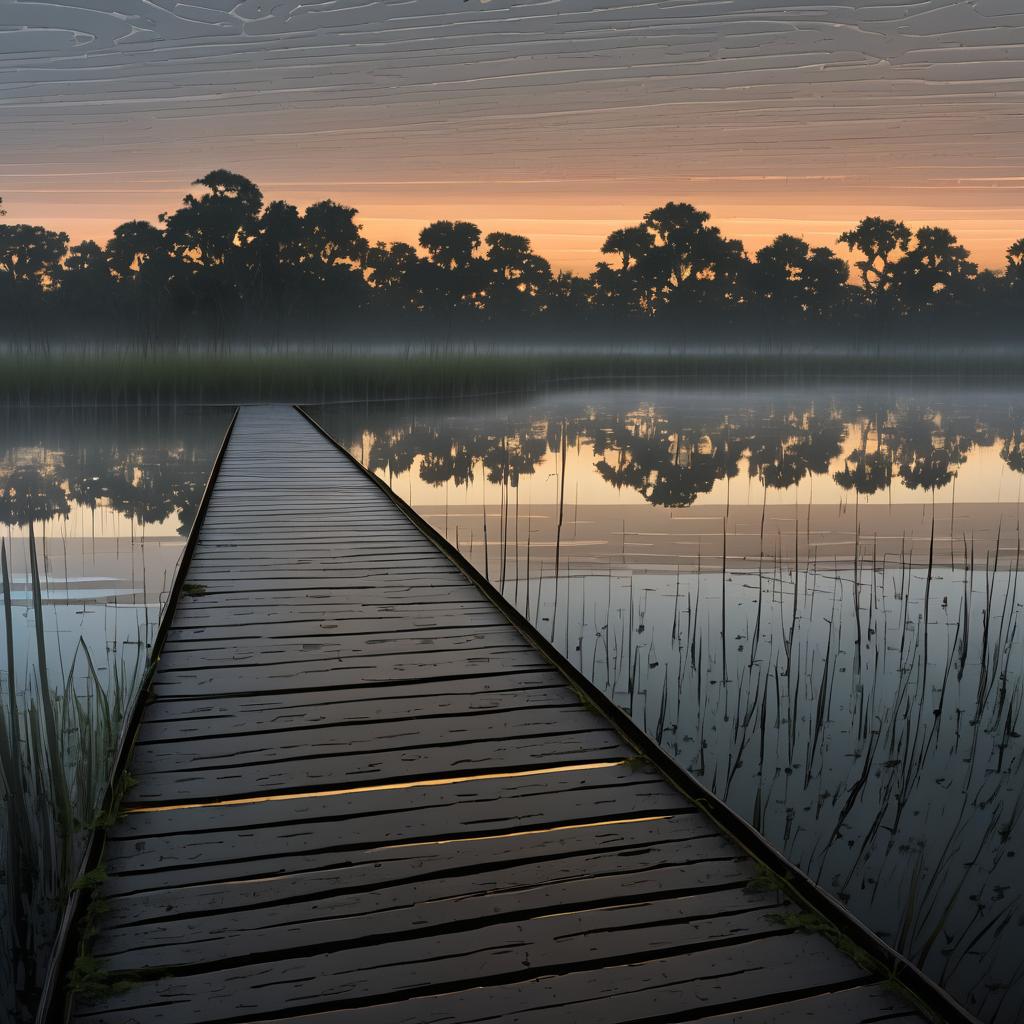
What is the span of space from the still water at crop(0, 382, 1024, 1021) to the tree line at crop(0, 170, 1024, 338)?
27.2 m

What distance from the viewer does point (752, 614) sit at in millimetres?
4898

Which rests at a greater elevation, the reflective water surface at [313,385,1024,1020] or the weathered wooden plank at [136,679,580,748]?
the weathered wooden plank at [136,679,580,748]

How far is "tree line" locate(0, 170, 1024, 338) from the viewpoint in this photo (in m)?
38.1

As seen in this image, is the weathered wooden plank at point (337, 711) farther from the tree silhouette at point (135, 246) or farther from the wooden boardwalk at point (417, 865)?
the tree silhouette at point (135, 246)

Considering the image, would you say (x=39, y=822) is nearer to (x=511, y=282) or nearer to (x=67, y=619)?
(x=67, y=619)

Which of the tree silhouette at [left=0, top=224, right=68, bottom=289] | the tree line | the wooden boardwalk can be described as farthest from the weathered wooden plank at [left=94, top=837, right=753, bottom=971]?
the tree silhouette at [left=0, top=224, right=68, bottom=289]

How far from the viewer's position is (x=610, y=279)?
53562 mm

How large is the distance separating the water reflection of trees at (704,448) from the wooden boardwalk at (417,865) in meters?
5.74

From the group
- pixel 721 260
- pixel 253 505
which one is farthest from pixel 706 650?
pixel 721 260

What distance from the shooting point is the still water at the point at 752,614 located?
266cm

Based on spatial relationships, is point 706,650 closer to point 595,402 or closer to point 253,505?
point 253,505

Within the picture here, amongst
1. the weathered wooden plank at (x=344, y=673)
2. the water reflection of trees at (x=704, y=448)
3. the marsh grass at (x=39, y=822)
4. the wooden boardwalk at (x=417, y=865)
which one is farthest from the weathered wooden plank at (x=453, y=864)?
the water reflection of trees at (x=704, y=448)

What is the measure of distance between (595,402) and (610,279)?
110ft

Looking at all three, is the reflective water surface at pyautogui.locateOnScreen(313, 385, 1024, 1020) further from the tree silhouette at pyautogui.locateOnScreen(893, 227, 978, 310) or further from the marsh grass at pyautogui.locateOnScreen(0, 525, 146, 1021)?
the tree silhouette at pyautogui.locateOnScreen(893, 227, 978, 310)
